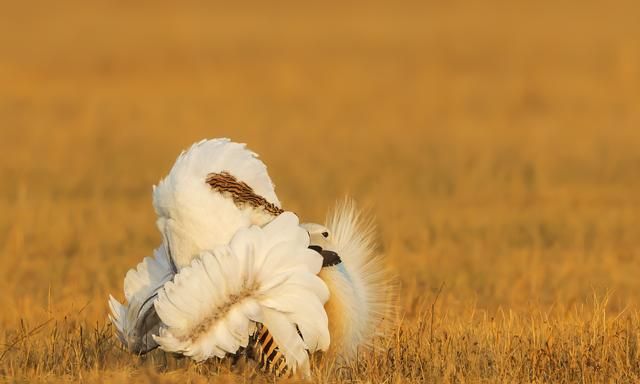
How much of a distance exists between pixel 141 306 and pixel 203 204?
1.89 feet

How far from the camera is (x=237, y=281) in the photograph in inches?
206

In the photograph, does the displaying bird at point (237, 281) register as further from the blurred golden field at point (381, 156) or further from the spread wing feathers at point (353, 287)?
the blurred golden field at point (381, 156)

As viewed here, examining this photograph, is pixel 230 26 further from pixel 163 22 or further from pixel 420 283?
pixel 420 283

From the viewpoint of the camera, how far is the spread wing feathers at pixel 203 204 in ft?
17.5

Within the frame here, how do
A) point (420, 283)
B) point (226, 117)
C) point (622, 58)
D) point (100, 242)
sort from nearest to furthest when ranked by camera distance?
1. point (420, 283)
2. point (100, 242)
3. point (226, 117)
4. point (622, 58)

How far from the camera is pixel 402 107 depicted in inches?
705

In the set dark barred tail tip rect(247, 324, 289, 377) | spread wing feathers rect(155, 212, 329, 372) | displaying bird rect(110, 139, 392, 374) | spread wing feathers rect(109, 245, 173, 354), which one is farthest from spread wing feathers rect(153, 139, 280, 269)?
dark barred tail tip rect(247, 324, 289, 377)

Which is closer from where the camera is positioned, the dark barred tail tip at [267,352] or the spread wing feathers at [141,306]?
the dark barred tail tip at [267,352]

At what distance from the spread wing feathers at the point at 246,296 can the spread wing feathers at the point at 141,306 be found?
31 centimetres

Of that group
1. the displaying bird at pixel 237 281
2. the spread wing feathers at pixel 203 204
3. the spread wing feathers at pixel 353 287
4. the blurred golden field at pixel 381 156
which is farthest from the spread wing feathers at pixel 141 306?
the spread wing feathers at pixel 353 287

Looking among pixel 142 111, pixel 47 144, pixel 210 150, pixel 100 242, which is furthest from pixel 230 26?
pixel 210 150

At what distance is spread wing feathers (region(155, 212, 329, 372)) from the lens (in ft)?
17.1

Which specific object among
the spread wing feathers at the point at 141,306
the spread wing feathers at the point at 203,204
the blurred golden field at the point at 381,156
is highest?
the blurred golden field at the point at 381,156

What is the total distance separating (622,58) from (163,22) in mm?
8825
